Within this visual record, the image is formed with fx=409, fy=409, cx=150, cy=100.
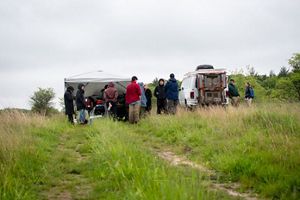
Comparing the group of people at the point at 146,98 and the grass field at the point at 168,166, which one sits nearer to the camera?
the grass field at the point at 168,166

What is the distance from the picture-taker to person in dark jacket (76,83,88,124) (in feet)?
60.4

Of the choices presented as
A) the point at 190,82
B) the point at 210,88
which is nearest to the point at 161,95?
the point at 210,88

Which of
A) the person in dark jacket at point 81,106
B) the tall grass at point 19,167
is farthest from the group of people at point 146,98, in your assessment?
the tall grass at point 19,167

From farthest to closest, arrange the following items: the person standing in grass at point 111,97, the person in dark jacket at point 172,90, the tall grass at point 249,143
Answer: the person standing in grass at point 111,97, the person in dark jacket at point 172,90, the tall grass at point 249,143

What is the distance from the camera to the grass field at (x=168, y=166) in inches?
221

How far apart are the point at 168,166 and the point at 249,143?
8.53ft

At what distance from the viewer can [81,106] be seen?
18.7 metres

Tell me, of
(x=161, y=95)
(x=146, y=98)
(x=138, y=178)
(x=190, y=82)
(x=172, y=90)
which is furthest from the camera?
(x=190, y=82)

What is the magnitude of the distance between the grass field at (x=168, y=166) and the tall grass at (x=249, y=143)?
16 mm

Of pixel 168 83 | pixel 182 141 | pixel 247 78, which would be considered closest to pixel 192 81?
pixel 168 83

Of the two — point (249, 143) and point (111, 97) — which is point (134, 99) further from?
point (249, 143)

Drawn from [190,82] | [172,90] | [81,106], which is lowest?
[81,106]

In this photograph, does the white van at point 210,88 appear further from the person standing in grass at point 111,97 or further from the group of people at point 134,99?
the person standing in grass at point 111,97

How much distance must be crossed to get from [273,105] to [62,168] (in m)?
8.23
